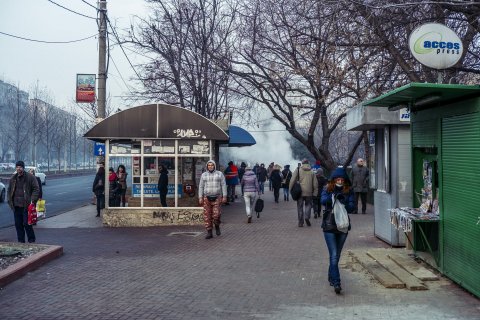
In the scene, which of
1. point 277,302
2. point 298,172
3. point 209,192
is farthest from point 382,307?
point 298,172

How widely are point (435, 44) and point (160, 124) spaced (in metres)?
8.41

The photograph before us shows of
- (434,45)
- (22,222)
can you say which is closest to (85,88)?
(22,222)

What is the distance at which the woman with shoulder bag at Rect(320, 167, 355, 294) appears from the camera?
23.3 ft

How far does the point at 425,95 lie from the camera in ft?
24.1

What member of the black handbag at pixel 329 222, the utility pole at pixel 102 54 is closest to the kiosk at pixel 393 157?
the black handbag at pixel 329 222

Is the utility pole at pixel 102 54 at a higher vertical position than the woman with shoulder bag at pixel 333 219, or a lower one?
higher

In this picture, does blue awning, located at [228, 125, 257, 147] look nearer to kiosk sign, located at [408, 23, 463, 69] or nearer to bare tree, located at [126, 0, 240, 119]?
bare tree, located at [126, 0, 240, 119]

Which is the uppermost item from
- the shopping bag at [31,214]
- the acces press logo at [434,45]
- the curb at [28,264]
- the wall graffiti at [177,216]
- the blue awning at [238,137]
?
the acces press logo at [434,45]

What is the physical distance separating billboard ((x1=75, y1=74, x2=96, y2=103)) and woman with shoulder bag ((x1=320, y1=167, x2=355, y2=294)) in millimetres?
13919

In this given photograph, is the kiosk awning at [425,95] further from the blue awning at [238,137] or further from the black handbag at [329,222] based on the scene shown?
the blue awning at [238,137]

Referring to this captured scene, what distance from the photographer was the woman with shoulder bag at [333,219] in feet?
23.3

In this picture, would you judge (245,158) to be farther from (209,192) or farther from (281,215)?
(209,192)

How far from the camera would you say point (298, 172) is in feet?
46.9

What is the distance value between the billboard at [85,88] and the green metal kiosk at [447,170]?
13028 mm
